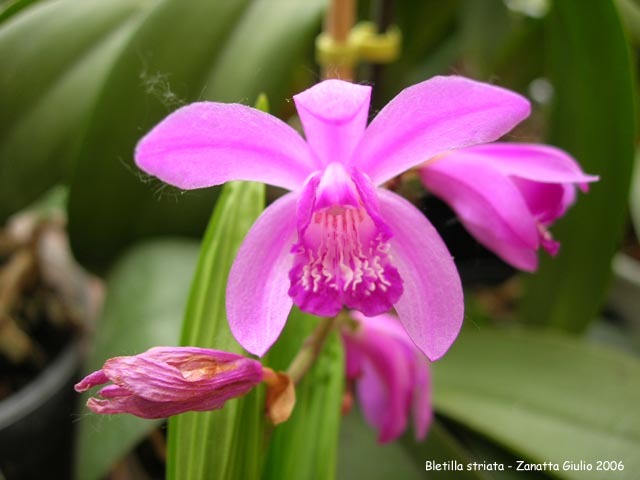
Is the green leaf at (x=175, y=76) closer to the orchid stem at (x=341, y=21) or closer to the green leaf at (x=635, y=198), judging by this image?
the orchid stem at (x=341, y=21)

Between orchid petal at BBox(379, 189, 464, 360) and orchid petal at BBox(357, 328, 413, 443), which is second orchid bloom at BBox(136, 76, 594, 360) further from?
orchid petal at BBox(357, 328, 413, 443)

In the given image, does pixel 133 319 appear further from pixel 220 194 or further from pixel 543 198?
pixel 543 198

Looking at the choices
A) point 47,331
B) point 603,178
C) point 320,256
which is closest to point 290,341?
point 320,256

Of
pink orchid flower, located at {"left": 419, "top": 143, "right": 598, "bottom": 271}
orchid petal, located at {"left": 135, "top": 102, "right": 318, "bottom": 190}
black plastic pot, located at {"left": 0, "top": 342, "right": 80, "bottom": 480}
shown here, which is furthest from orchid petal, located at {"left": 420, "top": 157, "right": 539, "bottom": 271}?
black plastic pot, located at {"left": 0, "top": 342, "right": 80, "bottom": 480}

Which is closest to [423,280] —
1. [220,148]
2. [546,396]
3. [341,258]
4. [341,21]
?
[341,258]

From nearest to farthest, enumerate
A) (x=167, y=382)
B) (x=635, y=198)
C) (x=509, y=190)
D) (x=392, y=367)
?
(x=167, y=382), (x=509, y=190), (x=392, y=367), (x=635, y=198)

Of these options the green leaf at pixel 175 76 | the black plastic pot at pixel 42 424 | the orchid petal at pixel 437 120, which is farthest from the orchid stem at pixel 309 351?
the black plastic pot at pixel 42 424
